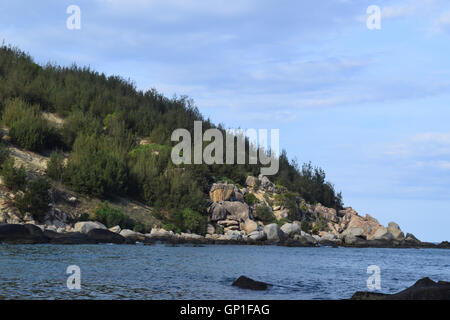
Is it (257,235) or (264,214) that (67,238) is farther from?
(264,214)

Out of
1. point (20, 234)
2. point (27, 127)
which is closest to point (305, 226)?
point (27, 127)

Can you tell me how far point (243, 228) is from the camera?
37.9 m

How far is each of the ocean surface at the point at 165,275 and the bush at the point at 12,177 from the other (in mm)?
8278

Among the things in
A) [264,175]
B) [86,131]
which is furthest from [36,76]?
[264,175]

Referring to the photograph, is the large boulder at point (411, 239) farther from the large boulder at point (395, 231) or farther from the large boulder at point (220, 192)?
the large boulder at point (220, 192)

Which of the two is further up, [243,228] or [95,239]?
[243,228]

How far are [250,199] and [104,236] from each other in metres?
18.1

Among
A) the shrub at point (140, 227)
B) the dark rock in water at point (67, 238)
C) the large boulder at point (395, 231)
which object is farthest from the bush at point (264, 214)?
the dark rock in water at point (67, 238)

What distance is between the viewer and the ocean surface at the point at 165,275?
11.5 metres
